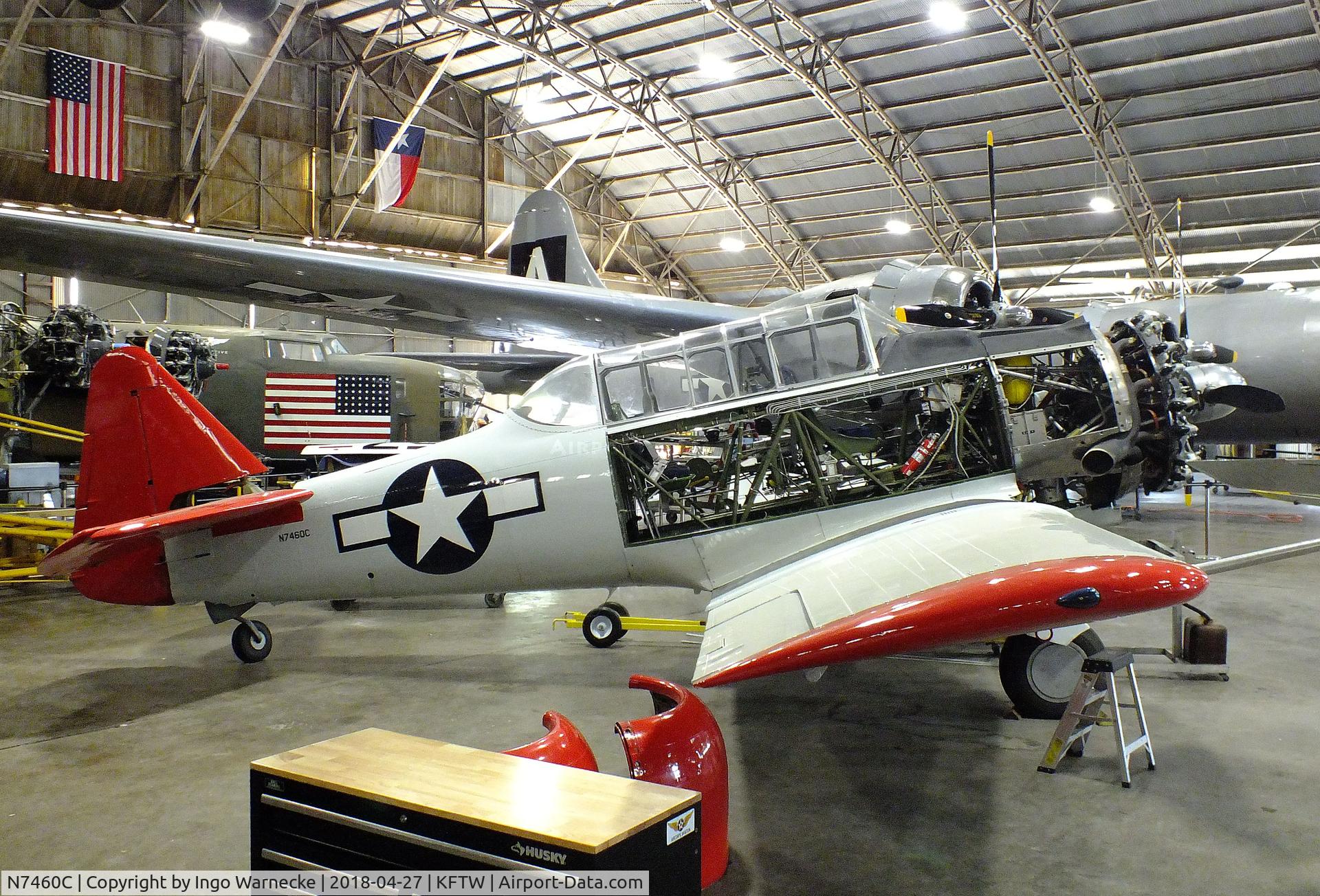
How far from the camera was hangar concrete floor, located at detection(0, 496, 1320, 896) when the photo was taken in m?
3.23

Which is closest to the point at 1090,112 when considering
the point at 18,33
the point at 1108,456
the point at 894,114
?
the point at 894,114

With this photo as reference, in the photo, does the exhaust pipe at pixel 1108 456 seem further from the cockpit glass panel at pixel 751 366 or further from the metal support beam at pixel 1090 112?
the metal support beam at pixel 1090 112

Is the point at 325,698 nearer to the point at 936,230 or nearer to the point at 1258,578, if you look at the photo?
the point at 1258,578

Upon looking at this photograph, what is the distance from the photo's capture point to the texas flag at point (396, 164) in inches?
907

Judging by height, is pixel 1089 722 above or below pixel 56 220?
below

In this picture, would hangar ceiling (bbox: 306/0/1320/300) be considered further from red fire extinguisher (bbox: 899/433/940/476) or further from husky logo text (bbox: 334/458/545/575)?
husky logo text (bbox: 334/458/545/575)

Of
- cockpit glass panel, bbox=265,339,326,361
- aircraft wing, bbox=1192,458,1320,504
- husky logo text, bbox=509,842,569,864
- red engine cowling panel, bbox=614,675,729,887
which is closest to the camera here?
husky logo text, bbox=509,842,569,864

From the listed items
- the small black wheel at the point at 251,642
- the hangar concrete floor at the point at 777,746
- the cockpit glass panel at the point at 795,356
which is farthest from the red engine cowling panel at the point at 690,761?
the small black wheel at the point at 251,642

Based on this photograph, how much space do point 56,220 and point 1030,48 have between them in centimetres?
1828

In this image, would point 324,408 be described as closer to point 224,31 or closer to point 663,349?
point 663,349

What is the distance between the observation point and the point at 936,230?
2481 centimetres

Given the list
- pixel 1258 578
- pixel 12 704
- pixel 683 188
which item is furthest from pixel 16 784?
pixel 683 188

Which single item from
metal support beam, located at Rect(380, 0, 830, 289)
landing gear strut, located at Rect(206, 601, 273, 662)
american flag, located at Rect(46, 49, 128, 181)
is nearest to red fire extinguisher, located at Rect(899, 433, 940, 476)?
landing gear strut, located at Rect(206, 601, 273, 662)

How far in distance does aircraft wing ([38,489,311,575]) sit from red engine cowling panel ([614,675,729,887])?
3386 mm
